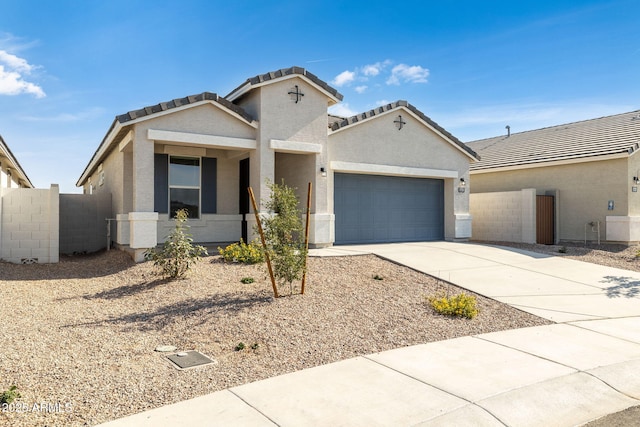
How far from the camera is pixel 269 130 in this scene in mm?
12539

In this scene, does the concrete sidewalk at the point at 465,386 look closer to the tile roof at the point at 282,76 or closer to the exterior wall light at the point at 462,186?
the tile roof at the point at 282,76

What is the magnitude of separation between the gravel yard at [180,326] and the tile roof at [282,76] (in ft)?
16.6

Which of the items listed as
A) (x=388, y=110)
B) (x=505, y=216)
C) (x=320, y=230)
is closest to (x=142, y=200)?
(x=320, y=230)

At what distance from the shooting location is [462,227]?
54.9 feet

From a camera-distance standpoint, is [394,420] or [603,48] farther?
[603,48]

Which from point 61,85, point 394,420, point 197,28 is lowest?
point 394,420

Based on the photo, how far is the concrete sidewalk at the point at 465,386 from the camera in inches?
161

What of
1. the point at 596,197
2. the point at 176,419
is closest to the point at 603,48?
the point at 596,197

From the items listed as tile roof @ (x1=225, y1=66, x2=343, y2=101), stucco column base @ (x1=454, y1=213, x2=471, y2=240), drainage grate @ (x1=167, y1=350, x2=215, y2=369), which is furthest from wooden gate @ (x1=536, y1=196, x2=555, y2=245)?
drainage grate @ (x1=167, y1=350, x2=215, y2=369)

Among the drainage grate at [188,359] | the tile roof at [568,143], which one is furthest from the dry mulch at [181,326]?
the tile roof at [568,143]

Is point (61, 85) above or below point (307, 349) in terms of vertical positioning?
above

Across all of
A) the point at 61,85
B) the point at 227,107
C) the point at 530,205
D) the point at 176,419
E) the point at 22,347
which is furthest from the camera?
the point at 530,205

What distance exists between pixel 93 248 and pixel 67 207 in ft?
5.21

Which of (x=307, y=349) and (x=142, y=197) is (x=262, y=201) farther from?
(x=307, y=349)
